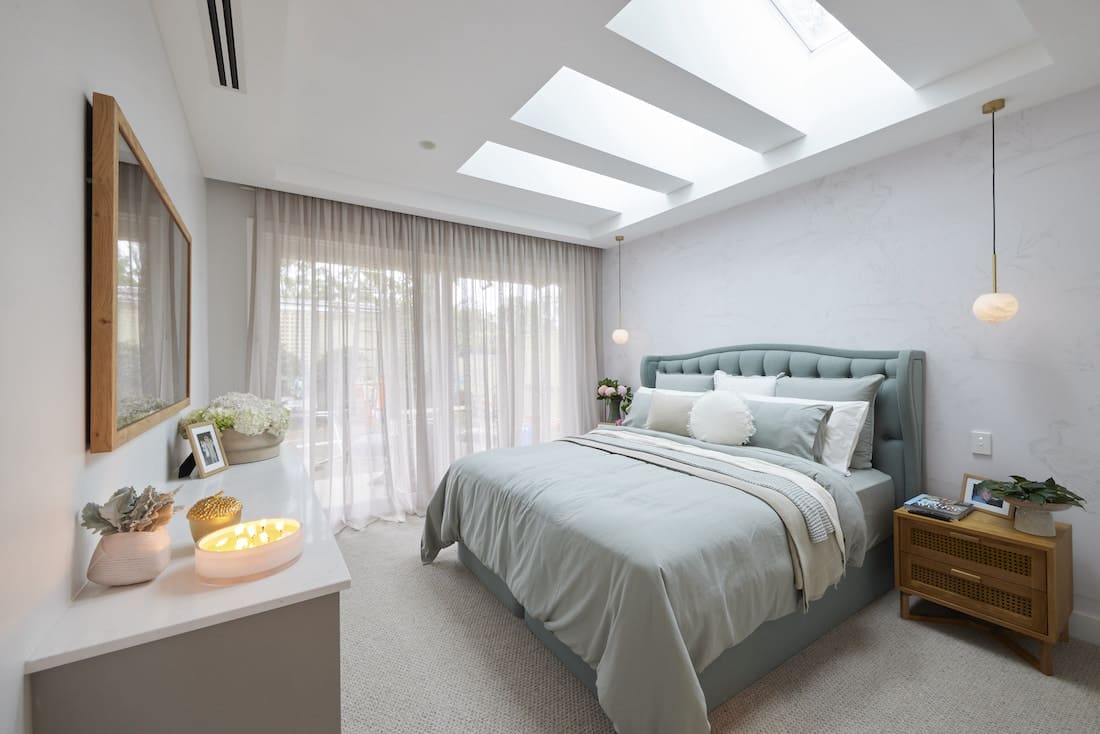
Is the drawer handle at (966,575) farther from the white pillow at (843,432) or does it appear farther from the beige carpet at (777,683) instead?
the white pillow at (843,432)

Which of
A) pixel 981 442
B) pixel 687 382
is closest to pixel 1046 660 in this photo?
pixel 981 442

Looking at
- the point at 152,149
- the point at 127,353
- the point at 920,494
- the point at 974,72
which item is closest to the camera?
the point at 127,353

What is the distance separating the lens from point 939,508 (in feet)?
7.12

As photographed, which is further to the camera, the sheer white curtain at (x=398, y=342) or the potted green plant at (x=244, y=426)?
the sheer white curtain at (x=398, y=342)

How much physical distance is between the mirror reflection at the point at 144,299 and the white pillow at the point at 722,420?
105 inches

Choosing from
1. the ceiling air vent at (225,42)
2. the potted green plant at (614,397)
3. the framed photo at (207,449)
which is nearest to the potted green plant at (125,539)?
the framed photo at (207,449)

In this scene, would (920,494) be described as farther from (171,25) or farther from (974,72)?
(171,25)

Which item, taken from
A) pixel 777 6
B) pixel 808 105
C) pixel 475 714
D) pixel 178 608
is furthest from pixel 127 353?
pixel 808 105

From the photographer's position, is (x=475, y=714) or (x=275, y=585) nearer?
(x=275, y=585)

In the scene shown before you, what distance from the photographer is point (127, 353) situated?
3.78 feet

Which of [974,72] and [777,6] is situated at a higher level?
[777,6]

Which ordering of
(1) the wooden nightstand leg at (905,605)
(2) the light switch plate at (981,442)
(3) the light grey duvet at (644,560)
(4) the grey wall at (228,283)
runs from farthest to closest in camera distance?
1. (4) the grey wall at (228,283)
2. (2) the light switch plate at (981,442)
3. (1) the wooden nightstand leg at (905,605)
4. (3) the light grey duvet at (644,560)

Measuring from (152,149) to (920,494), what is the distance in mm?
3825

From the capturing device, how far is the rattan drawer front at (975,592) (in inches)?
72.8
